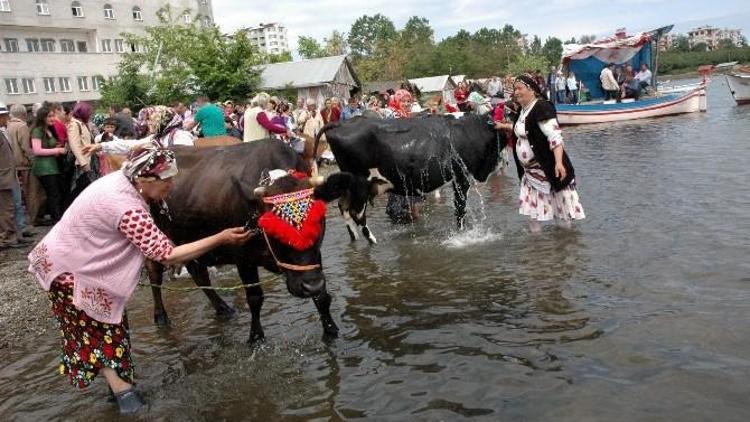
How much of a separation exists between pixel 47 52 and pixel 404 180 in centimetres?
4586

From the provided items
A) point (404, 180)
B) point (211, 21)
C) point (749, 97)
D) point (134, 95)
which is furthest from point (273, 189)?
point (211, 21)

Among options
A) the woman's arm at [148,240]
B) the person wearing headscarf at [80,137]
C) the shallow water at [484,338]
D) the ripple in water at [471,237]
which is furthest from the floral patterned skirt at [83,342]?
the person wearing headscarf at [80,137]

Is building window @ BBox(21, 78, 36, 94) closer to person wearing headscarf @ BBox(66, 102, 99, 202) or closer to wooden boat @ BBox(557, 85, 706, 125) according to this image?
wooden boat @ BBox(557, 85, 706, 125)

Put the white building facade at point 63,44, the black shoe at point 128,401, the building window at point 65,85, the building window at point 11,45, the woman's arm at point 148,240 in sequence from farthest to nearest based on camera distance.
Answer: the building window at point 65,85 → the building window at point 11,45 → the white building facade at point 63,44 → the black shoe at point 128,401 → the woman's arm at point 148,240

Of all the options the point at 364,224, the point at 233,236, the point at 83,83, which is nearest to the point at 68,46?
the point at 83,83

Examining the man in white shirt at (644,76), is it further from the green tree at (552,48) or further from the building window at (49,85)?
the green tree at (552,48)

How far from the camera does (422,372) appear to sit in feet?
13.8

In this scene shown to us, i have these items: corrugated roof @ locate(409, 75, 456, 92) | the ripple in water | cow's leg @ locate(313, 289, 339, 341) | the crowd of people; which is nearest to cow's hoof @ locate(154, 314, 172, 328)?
the crowd of people

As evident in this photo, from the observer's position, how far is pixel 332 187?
438 centimetres

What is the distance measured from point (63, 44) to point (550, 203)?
51.5m

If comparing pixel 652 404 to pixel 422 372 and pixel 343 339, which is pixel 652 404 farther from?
pixel 343 339

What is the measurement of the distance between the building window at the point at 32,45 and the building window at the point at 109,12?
275 inches

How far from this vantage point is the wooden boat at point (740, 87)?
24.0m

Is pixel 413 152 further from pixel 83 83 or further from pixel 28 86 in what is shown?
pixel 83 83
